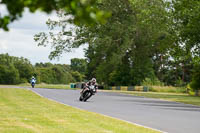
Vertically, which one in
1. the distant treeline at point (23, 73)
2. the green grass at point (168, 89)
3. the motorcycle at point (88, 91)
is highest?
the distant treeline at point (23, 73)

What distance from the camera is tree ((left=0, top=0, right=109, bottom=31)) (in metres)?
3.05

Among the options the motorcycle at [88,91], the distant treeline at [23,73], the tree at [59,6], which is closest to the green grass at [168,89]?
the motorcycle at [88,91]

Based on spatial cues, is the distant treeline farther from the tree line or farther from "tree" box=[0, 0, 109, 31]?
"tree" box=[0, 0, 109, 31]

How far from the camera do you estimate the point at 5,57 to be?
463 ft

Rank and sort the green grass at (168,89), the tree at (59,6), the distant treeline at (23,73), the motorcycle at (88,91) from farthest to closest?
1. the distant treeline at (23,73)
2. the green grass at (168,89)
3. the motorcycle at (88,91)
4. the tree at (59,6)

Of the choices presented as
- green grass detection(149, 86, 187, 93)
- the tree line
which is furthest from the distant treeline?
green grass detection(149, 86, 187, 93)

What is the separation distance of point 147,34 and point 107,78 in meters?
15.6

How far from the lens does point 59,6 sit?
3.32m

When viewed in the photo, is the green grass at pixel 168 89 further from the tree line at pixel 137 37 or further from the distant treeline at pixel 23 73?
the distant treeline at pixel 23 73

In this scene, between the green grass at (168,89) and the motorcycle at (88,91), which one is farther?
the green grass at (168,89)

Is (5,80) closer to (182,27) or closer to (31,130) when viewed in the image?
(182,27)

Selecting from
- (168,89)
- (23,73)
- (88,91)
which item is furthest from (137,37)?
(23,73)

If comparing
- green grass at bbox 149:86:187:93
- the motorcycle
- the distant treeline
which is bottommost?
the motorcycle

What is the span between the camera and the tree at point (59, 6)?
305cm
